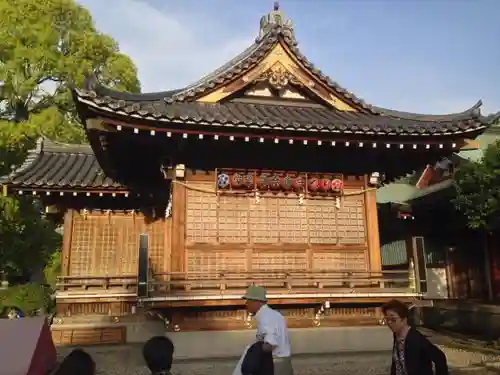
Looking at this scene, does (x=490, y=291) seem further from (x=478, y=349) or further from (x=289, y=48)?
(x=289, y=48)

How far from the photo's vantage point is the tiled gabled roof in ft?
40.3

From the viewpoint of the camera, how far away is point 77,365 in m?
3.13

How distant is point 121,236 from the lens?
13.8 meters

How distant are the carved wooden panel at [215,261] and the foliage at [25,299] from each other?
43.4ft

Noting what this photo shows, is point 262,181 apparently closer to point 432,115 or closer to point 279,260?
point 279,260

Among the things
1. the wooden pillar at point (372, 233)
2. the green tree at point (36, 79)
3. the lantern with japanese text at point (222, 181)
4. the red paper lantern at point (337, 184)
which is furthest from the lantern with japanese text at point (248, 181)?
the green tree at point (36, 79)

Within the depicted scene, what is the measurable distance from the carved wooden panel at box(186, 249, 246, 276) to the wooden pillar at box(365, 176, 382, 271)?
120 inches

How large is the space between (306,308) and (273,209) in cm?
238

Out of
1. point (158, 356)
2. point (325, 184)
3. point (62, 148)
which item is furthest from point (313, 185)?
point (62, 148)

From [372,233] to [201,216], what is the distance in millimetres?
4098

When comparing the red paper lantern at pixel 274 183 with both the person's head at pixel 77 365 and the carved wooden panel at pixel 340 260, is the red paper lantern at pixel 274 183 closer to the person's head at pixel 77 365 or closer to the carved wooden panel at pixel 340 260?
the carved wooden panel at pixel 340 260

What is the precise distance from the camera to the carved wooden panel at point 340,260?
36.0 feet

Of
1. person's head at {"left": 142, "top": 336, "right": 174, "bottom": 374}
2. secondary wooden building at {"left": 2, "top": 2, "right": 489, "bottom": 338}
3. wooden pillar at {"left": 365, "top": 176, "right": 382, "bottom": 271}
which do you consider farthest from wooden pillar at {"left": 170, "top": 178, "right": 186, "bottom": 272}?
person's head at {"left": 142, "top": 336, "right": 174, "bottom": 374}

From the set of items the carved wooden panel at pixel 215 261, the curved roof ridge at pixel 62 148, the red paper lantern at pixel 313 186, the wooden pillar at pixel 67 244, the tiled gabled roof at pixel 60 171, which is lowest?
the carved wooden panel at pixel 215 261
